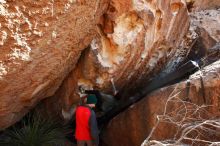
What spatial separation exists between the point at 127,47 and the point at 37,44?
5.69 ft

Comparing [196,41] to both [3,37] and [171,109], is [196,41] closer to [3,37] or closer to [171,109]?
[171,109]

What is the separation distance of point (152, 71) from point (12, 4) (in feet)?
11.6

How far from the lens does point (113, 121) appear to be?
7008 millimetres

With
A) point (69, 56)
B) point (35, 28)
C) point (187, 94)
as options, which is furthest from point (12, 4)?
point (187, 94)

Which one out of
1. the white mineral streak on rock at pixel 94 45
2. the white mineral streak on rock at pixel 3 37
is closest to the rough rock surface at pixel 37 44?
the white mineral streak on rock at pixel 3 37

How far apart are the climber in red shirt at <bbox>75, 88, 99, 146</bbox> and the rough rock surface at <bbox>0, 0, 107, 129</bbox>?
70cm

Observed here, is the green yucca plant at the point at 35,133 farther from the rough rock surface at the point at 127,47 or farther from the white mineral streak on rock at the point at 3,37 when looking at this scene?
the white mineral streak on rock at the point at 3,37

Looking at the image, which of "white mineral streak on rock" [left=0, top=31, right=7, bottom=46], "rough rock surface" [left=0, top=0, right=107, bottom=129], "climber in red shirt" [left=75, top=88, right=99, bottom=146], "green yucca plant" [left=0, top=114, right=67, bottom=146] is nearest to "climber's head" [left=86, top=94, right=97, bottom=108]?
"climber in red shirt" [left=75, top=88, right=99, bottom=146]

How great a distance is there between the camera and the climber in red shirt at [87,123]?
5.77 metres

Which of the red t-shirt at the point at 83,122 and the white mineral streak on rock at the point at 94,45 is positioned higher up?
the white mineral streak on rock at the point at 94,45

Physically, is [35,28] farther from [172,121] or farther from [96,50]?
[172,121]

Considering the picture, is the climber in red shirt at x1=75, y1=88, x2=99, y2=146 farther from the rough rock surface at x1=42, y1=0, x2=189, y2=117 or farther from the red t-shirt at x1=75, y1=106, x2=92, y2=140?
the rough rock surface at x1=42, y1=0, x2=189, y2=117

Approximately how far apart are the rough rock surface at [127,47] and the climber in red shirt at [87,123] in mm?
728

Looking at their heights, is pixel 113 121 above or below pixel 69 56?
below
